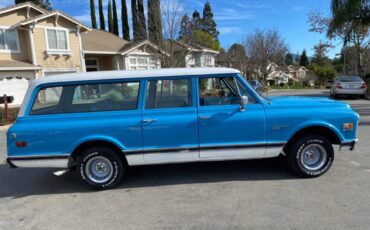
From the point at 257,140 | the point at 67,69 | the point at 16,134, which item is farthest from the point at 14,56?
the point at 257,140

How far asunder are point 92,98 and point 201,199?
7.53 ft

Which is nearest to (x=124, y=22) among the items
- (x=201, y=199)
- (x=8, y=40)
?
(x=8, y=40)

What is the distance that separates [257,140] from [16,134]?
370cm

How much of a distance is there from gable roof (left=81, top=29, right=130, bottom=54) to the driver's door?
23668 millimetres

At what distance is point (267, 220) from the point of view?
3691 mm

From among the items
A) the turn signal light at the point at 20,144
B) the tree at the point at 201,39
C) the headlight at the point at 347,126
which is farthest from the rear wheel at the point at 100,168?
the tree at the point at 201,39

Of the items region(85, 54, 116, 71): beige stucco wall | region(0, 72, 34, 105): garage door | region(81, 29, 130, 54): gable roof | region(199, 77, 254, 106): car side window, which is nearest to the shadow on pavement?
region(199, 77, 254, 106): car side window

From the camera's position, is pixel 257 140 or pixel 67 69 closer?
pixel 257 140

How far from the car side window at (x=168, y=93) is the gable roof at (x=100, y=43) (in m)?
23.3

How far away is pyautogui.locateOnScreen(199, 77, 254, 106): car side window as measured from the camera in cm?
496

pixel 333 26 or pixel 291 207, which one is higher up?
pixel 333 26

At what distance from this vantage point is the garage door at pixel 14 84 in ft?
69.6

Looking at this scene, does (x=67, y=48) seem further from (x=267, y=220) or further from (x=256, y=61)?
(x=256, y=61)

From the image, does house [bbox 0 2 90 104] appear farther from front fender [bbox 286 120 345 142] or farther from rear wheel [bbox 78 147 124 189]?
front fender [bbox 286 120 345 142]
